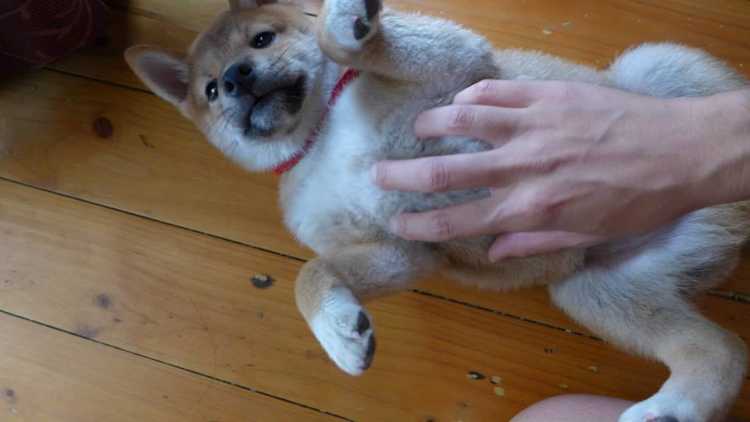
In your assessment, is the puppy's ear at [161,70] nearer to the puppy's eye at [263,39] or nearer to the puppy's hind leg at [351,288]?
the puppy's eye at [263,39]

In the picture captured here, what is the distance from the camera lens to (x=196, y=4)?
185 cm

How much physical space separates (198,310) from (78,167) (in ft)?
1.78

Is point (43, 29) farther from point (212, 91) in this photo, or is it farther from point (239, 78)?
point (239, 78)

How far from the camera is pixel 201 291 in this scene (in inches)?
68.2

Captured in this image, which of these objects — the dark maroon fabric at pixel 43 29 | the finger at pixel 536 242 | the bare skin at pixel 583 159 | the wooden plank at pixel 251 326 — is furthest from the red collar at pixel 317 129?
the dark maroon fabric at pixel 43 29

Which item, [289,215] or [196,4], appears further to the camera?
[196,4]

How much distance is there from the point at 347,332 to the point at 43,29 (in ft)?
3.82

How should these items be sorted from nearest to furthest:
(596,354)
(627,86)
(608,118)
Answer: (608,118)
(627,86)
(596,354)

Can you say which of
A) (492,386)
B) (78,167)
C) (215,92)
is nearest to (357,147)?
(215,92)

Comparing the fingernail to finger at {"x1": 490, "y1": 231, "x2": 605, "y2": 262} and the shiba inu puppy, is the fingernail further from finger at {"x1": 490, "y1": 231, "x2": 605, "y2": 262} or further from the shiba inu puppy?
finger at {"x1": 490, "y1": 231, "x2": 605, "y2": 262}

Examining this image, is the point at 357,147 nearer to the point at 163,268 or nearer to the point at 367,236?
the point at 367,236

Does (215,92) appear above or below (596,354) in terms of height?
above

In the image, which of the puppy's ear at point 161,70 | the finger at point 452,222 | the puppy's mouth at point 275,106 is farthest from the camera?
the puppy's ear at point 161,70

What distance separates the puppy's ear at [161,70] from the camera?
56.8 inches
